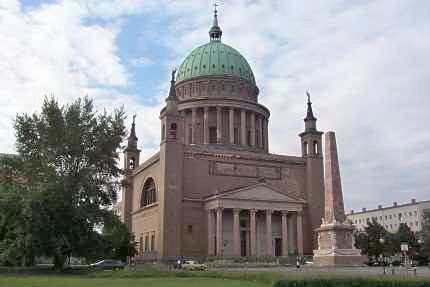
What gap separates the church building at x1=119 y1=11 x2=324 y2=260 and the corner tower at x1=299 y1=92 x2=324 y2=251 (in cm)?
13

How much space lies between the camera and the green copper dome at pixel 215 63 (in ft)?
246

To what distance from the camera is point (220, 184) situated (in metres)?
60.5

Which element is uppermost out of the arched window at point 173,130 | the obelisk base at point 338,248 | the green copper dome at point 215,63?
the green copper dome at point 215,63

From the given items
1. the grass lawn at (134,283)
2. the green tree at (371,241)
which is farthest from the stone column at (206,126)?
the grass lawn at (134,283)

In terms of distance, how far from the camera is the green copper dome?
7506cm

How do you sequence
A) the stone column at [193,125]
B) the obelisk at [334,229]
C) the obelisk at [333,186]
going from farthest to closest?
the stone column at [193,125] → the obelisk at [333,186] → the obelisk at [334,229]

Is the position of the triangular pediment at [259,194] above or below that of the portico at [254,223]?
above

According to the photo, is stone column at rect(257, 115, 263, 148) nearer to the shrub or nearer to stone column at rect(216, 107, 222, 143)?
stone column at rect(216, 107, 222, 143)

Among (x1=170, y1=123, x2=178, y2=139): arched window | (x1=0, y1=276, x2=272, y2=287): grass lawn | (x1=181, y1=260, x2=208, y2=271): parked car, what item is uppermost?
(x1=170, y1=123, x2=178, y2=139): arched window

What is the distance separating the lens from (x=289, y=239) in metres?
60.0

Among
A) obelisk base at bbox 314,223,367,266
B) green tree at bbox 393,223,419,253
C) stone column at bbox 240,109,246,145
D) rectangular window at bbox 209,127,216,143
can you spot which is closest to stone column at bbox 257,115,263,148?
stone column at bbox 240,109,246,145

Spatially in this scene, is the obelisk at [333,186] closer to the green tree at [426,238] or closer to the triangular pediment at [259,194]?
the triangular pediment at [259,194]

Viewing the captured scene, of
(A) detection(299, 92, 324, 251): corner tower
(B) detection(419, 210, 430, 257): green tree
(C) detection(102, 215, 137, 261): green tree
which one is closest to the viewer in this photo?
(C) detection(102, 215, 137, 261): green tree

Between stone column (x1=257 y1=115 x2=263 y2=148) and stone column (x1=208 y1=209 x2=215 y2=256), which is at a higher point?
stone column (x1=257 y1=115 x2=263 y2=148)
